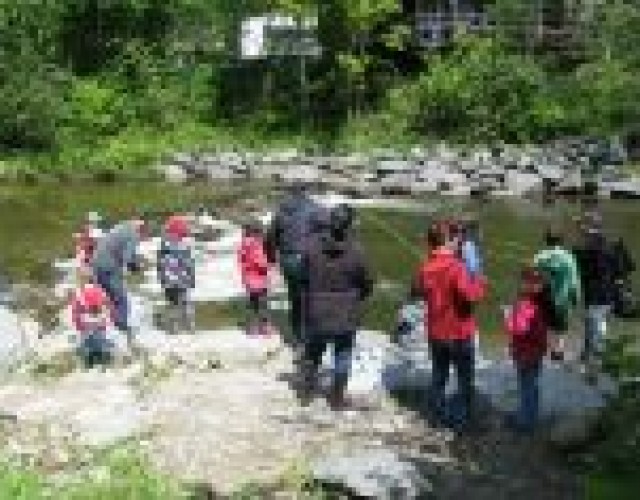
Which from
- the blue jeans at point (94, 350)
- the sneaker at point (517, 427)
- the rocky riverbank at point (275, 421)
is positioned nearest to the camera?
the rocky riverbank at point (275, 421)

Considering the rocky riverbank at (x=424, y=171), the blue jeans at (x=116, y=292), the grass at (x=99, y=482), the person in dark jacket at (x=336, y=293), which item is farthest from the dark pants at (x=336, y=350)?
the rocky riverbank at (x=424, y=171)

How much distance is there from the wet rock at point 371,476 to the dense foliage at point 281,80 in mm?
29544

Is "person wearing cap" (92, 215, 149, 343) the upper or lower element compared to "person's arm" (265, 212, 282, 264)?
lower

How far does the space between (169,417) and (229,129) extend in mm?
33333

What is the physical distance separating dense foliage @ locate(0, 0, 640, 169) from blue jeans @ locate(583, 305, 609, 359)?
2524 cm

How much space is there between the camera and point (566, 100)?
45.6 m

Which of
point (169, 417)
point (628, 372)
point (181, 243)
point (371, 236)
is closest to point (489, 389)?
point (628, 372)

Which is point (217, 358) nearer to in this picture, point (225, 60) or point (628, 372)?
point (628, 372)

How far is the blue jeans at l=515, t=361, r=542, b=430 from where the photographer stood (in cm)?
1453

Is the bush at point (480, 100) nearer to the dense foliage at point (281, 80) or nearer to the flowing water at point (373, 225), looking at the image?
the dense foliage at point (281, 80)

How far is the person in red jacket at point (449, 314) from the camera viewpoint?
554 inches

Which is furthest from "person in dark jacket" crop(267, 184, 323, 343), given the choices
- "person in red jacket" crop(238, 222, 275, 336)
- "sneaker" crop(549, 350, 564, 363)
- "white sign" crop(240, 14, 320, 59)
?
"white sign" crop(240, 14, 320, 59)

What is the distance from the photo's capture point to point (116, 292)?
58.5 ft

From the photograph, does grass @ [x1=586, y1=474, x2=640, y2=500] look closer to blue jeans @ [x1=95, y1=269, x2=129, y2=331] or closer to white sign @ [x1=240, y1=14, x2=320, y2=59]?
blue jeans @ [x1=95, y1=269, x2=129, y2=331]
